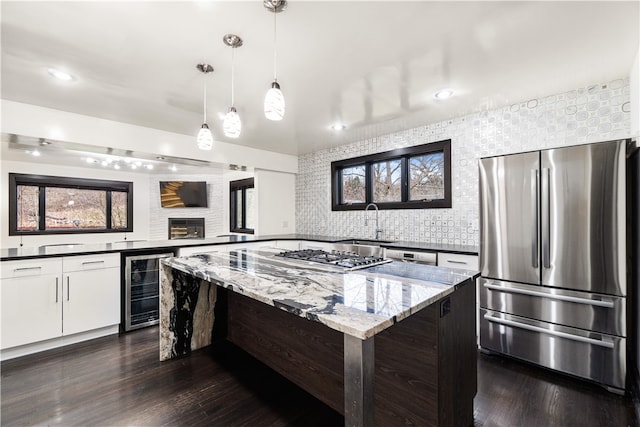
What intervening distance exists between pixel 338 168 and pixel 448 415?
12.1 ft

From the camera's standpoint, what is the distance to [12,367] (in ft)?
7.63

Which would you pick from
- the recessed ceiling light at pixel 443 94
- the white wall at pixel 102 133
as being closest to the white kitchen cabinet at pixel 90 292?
the white wall at pixel 102 133

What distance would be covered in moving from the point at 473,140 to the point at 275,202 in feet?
10.5

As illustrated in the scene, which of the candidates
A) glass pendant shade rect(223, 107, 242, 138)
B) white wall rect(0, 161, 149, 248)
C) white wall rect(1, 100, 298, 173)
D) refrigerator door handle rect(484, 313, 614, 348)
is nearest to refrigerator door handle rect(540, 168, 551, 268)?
refrigerator door handle rect(484, 313, 614, 348)

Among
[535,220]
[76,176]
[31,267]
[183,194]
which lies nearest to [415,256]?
[535,220]

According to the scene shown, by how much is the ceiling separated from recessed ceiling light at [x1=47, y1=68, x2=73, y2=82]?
0.09 meters

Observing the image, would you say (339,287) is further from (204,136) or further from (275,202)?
(275,202)

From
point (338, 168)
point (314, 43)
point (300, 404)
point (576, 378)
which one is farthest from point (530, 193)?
point (338, 168)

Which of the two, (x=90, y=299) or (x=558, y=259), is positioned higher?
(x=558, y=259)

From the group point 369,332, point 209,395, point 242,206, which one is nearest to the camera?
point 369,332

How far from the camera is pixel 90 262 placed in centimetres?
286

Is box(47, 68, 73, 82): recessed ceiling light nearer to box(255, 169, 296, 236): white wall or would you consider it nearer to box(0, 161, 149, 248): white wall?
box(255, 169, 296, 236): white wall

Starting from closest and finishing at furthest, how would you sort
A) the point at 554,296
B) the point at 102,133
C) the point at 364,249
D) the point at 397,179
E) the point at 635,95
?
the point at 635,95 < the point at 554,296 < the point at 102,133 < the point at 364,249 < the point at 397,179

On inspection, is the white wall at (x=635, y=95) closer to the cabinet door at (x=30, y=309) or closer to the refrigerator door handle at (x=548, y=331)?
the refrigerator door handle at (x=548, y=331)
